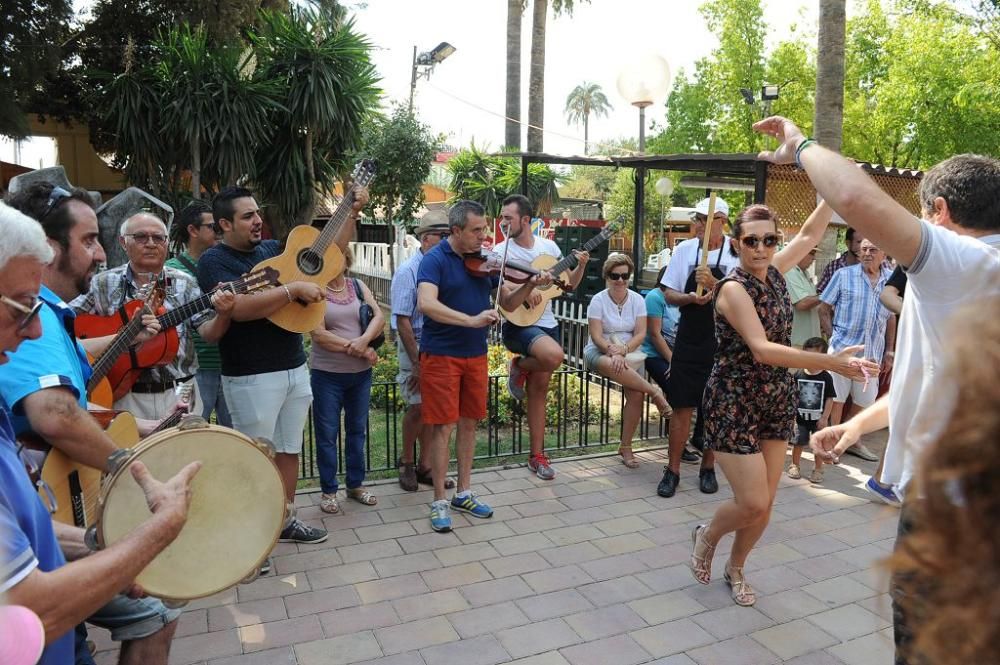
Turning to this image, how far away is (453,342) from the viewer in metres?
4.77

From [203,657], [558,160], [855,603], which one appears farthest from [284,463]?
[558,160]

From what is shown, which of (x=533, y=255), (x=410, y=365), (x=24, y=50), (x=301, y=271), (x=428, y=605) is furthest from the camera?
(x=24, y=50)

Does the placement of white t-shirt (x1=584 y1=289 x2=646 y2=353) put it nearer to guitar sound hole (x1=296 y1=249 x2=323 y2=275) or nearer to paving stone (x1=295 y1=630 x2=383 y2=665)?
guitar sound hole (x1=296 y1=249 x2=323 y2=275)

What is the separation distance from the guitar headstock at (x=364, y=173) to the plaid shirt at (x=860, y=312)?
14.1 ft

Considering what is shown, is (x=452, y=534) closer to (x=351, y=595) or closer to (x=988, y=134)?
(x=351, y=595)

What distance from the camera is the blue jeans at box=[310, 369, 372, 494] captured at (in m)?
4.86

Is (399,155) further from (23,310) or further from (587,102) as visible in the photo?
(587,102)

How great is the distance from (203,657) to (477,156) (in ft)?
63.0

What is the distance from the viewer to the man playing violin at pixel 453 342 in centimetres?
468

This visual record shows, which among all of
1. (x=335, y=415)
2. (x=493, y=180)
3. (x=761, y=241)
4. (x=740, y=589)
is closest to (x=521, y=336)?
(x=335, y=415)

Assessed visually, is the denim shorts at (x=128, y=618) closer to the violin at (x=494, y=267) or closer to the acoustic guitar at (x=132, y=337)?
the acoustic guitar at (x=132, y=337)

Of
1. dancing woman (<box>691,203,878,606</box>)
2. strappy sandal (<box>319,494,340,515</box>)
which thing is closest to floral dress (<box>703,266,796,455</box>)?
dancing woman (<box>691,203,878,606</box>)

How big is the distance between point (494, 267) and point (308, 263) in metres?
1.33

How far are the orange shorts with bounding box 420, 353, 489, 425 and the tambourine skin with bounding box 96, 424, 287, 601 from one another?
2.09m
